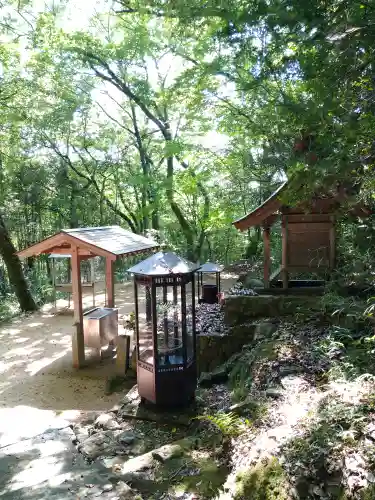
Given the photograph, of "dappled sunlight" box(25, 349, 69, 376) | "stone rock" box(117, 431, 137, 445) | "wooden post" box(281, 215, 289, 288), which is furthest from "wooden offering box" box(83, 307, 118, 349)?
"wooden post" box(281, 215, 289, 288)

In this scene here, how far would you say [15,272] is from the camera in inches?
449

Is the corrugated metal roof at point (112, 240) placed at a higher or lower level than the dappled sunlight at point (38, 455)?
higher

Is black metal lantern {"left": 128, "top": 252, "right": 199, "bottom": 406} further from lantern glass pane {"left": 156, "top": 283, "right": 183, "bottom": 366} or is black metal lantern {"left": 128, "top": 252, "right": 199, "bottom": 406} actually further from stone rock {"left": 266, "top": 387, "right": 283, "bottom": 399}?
stone rock {"left": 266, "top": 387, "right": 283, "bottom": 399}

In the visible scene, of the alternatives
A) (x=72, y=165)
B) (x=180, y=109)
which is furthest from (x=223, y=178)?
(x=72, y=165)

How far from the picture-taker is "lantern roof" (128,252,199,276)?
469 cm

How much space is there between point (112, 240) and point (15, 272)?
500cm

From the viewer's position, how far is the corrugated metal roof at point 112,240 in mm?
7131

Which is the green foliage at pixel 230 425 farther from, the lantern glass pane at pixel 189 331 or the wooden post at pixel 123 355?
the wooden post at pixel 123 355

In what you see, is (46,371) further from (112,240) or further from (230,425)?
(230,425)

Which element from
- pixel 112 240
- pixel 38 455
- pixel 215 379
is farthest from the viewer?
pixel 112 240

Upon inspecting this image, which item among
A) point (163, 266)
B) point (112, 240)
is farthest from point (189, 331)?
point (112, 240)

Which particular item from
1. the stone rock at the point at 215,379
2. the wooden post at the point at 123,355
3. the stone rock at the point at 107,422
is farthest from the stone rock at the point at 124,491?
the wooden post at the point at 123,355

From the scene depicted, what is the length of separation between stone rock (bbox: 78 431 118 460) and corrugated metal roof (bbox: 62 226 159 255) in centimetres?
341

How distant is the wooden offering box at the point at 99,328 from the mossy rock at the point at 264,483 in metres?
5.07
